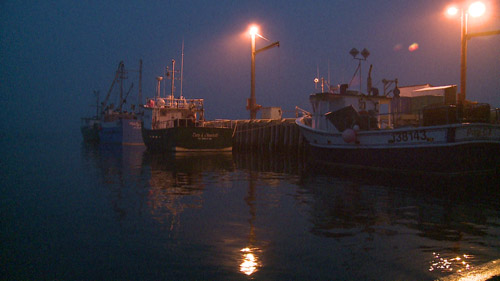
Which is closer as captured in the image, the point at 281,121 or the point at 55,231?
the point at 55,231

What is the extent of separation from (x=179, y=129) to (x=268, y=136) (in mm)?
9471

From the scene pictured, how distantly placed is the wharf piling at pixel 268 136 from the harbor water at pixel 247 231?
21168 mm

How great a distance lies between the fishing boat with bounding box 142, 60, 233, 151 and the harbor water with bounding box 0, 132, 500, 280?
1992 cm

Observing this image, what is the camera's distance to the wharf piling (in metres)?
35.2

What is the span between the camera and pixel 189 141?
111 ft

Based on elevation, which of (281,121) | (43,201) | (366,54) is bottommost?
(43,201)

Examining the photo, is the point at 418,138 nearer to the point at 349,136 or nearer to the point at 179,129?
the point at 349,136

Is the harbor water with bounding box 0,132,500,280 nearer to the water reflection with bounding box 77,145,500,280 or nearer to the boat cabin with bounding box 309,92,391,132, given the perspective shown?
the water reflection with bounding box 77,145,500,280

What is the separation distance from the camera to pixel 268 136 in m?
38.2

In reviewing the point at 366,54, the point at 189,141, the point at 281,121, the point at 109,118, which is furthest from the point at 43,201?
the point at 109,118

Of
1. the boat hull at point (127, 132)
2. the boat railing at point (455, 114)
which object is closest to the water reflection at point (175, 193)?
the boat railing at point (455, 114)

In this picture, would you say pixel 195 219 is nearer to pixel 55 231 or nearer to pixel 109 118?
pixel 55 231

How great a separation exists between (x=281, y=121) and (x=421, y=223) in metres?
29.2

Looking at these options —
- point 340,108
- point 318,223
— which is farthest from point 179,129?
point 318,223
